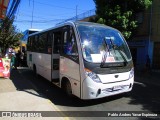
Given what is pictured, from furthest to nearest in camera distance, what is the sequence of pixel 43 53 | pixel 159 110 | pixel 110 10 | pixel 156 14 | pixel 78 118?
pixel 156 14 < pixel 110 10 < pixel 43 53 < pixel 159 110 < pixel 78 118

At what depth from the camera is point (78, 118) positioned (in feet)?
21.0

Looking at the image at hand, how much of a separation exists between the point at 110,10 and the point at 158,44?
5153 millimetres

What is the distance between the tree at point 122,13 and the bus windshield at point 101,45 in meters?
10.3

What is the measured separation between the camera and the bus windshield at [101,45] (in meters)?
7.46

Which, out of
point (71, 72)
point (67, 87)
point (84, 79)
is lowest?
point (67, 87)

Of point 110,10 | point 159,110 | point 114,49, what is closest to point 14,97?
point 114,49

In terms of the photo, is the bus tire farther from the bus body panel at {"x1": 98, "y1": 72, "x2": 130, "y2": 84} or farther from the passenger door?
the bus body panel at {"x1": 98, "y1": 72, "x2": 130, "y2": 84}

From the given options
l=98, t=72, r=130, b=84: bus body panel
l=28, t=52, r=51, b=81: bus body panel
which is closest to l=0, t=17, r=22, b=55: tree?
l=28, t=52, r=51, b=81: bus body panel

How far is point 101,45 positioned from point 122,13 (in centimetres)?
1187

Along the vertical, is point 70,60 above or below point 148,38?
below

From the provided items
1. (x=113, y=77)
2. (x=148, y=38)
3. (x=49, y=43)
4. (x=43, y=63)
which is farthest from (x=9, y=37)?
(x=113, y=77)

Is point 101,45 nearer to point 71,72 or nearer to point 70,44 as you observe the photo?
point 70,44

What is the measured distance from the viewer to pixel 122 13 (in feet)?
62.0

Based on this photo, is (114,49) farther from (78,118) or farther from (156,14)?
(156,14)
